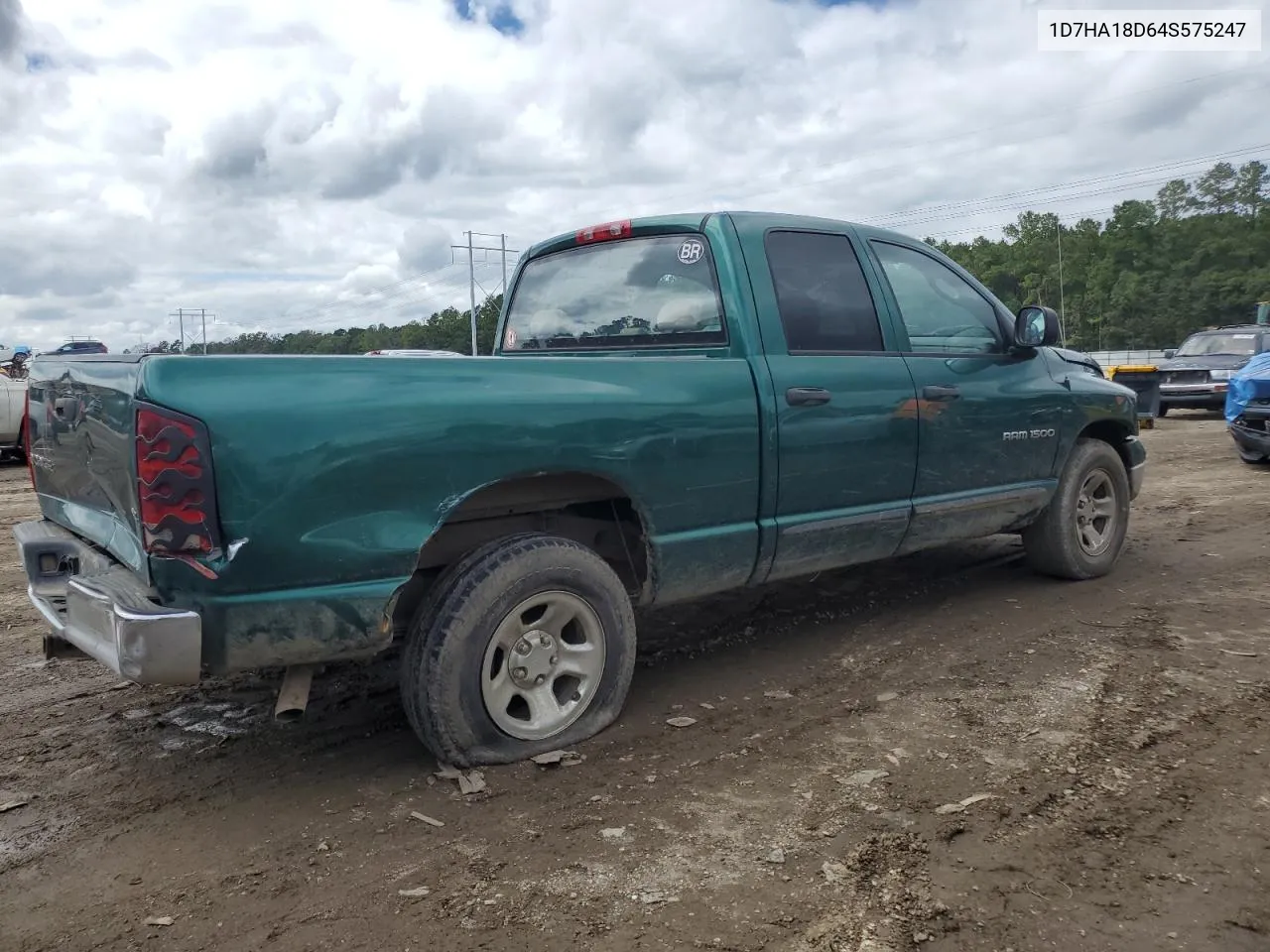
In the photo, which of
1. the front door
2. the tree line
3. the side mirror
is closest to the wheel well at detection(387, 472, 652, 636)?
the front door

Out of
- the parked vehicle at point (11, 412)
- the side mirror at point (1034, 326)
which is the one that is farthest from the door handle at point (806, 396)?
the parked vehicle at point (11, 412)

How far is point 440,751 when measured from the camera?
3.21 meters

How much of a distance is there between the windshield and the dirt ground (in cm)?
1430

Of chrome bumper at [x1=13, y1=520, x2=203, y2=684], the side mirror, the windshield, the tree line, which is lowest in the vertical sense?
chrome bumper at [x1=13, y1=520, x2=203, y2=684]

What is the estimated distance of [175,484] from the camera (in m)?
2.68

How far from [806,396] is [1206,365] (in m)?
15.8

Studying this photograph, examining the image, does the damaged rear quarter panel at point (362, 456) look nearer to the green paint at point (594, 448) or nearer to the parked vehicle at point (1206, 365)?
the green paint at point (594, 448)

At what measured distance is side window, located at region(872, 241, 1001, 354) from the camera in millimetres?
4652

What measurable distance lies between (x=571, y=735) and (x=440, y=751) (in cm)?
48

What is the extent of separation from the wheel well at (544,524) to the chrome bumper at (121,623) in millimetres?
602

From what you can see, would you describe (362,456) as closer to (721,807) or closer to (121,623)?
(121,623)

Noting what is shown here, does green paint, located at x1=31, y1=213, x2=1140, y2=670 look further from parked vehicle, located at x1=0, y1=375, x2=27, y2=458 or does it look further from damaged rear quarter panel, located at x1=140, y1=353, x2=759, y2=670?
parked vehicle, located at x1=0, y1=375, x2=27, y2=458

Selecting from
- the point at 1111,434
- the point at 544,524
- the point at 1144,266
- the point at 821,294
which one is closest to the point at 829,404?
the point at 821,294

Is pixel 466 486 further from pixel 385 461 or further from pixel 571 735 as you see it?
pixel 571 735
